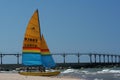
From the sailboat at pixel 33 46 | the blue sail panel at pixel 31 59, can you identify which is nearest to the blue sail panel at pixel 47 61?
the sailboat at pixel 33 46

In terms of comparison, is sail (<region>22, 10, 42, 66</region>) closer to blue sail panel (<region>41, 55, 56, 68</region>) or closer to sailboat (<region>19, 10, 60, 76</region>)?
sailboat (<region>19, 10, 60, 76</region>)

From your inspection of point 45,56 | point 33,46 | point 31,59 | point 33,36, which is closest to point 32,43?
point 33,46

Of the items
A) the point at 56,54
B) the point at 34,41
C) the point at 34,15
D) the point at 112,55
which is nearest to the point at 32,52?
the point at 34,41

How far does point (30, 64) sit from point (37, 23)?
5.05 meters

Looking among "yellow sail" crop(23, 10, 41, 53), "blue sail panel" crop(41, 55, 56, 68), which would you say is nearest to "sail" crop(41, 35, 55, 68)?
"blue sail panel" crop(41, 55, 56, 68)

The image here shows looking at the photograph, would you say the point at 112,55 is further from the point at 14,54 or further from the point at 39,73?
the point at 39,73

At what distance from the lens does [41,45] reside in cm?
4719

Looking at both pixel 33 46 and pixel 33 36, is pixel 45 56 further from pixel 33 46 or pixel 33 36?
pixel 33 36

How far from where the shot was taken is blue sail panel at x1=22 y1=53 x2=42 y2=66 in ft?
146

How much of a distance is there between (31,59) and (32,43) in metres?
1.98

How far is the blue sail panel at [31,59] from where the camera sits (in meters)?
44.5

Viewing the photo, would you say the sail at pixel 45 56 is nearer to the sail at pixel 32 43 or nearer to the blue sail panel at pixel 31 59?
the blue sail panel at pixel 31 59

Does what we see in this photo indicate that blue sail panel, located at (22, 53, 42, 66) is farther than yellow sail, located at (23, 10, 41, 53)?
Yes

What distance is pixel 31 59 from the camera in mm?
44688
